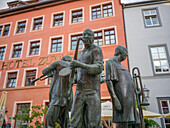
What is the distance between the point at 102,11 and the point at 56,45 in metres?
5.62

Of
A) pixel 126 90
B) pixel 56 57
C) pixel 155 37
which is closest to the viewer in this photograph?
pixel 126 90

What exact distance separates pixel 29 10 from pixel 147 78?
14.7m

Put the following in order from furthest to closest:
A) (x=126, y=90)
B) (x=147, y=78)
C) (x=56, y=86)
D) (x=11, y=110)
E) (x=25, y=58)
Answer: (x=25, y=58) → (x=11, y=110) → (x=147, y=78) → (x=56, y=86) → (x=126, y=90)

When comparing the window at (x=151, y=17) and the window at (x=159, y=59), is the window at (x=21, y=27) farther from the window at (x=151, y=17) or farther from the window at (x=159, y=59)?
the window at (x=159, y=59)

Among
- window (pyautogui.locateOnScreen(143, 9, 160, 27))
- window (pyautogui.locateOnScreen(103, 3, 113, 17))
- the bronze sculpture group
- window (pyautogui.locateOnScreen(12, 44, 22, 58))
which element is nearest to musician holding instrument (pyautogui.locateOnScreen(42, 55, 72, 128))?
the bronze sculpture group

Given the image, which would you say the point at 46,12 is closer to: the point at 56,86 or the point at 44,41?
the point at 44,41

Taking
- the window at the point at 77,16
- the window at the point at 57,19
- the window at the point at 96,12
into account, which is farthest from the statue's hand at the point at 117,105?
the window at the point at 57,19

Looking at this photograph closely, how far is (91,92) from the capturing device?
2.22 metres

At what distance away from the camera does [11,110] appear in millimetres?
13102

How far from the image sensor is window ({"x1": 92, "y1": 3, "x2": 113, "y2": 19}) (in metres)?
14.6

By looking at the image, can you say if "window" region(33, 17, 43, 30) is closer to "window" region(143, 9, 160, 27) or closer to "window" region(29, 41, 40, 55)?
"window" region(29, 41, 40, 55)

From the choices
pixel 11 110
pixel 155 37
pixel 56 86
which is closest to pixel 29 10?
pixel 11 110

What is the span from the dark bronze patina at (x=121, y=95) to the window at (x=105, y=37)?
10.9m

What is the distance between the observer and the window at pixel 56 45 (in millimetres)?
14681
